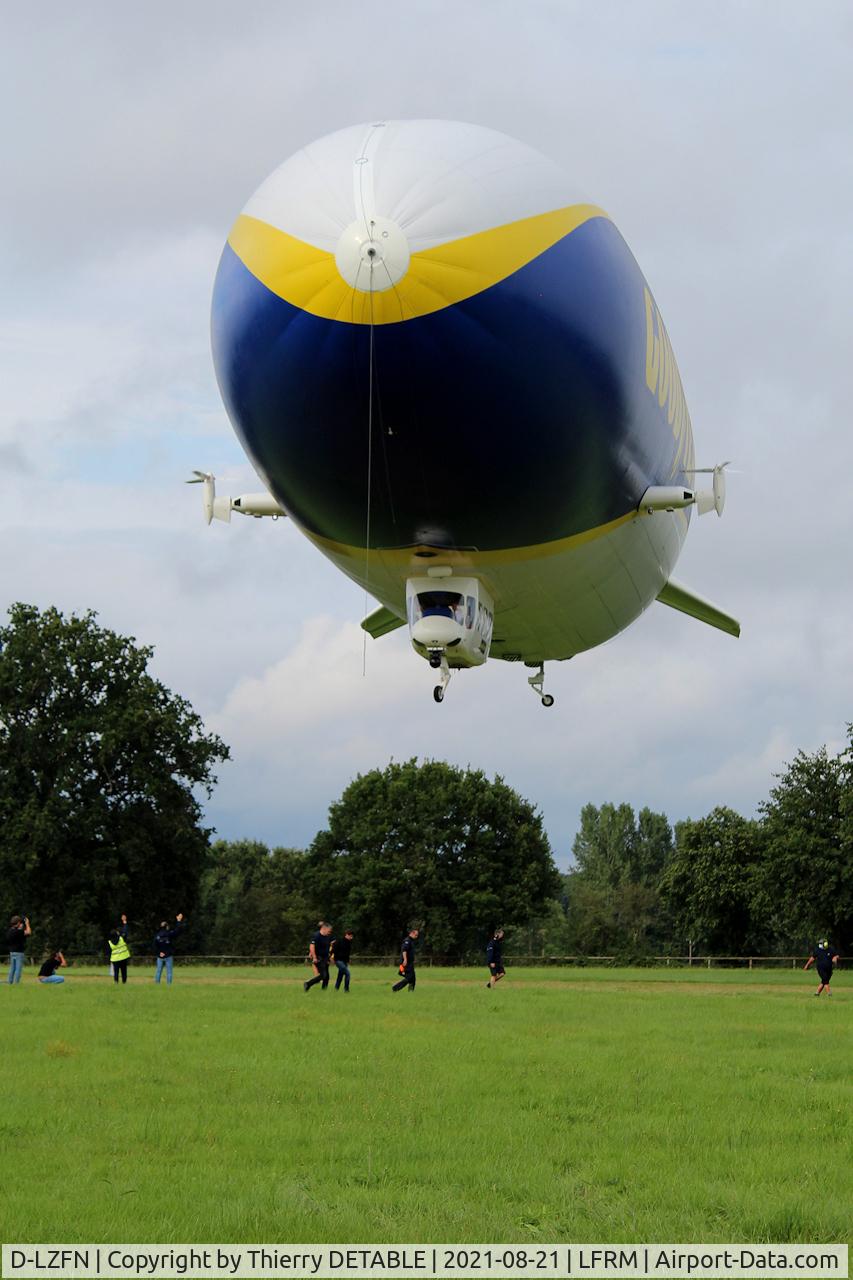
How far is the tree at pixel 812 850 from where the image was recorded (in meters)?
64.2

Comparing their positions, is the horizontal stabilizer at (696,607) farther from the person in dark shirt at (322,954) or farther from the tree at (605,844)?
the tree at (605,844)

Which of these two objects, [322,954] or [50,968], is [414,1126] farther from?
[50,968]

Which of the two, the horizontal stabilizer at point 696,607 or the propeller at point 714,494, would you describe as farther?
the horizontal stabilizer at point 696,607

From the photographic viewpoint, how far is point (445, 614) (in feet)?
61.6

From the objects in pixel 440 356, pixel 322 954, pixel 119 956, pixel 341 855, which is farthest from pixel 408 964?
pixel 341 855

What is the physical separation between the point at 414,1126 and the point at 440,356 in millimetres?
8399

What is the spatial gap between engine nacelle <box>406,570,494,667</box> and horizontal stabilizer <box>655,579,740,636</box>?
1043 centimetres

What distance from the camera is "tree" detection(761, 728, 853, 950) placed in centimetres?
6419

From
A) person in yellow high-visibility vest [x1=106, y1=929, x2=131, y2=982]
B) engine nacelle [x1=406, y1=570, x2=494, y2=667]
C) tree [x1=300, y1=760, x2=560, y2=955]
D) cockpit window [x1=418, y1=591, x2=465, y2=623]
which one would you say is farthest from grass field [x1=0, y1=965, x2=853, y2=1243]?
tree [x1=300, y1=760, x2=560, y2=955]

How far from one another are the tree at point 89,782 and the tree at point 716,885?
116 ft

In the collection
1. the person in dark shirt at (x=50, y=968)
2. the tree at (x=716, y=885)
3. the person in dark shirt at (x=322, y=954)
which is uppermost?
the tree at (x=716, y=885)

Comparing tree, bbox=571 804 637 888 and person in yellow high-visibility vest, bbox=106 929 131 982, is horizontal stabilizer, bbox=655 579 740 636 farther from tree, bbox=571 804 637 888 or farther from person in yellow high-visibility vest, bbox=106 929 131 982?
tree, bbox=571 804 637 888

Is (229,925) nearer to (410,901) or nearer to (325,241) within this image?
(410,901)
